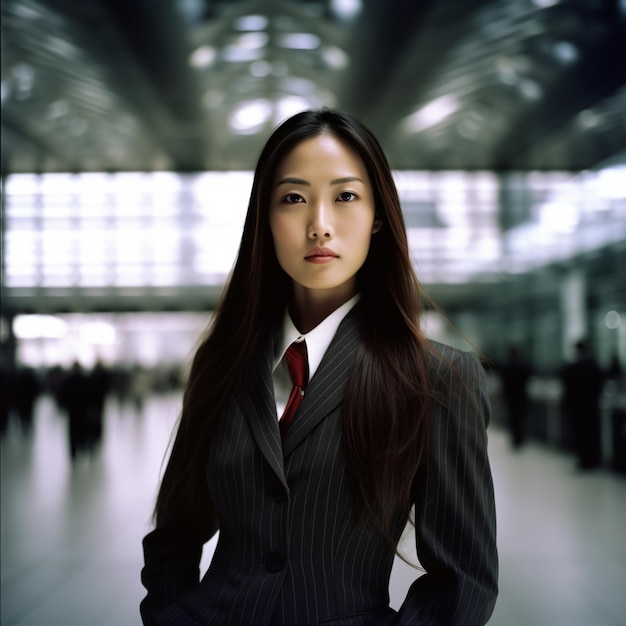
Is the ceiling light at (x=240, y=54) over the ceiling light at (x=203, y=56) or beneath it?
over

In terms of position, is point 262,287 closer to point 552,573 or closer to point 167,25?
point 552,573

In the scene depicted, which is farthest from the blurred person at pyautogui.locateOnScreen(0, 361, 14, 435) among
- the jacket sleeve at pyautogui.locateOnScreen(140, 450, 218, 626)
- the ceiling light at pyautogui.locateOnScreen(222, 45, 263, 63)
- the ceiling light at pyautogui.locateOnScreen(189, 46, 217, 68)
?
the jacket sleeve at pyautogui.locateOnScreen(140, 450, 218, 626)

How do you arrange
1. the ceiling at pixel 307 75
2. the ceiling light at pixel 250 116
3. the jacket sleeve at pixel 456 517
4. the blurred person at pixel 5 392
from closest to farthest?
the jacket sleeve at pixel 456 517 < the blurred person at pixel 5 392 < the ceiling at pixel 307 75 < the ceiling light at pixel 250 116

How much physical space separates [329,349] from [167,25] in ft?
25.1

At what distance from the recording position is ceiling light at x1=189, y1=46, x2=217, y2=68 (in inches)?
341

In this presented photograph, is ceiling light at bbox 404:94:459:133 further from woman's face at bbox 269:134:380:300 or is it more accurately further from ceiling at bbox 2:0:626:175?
woman's face at bbox 269:134:380:300

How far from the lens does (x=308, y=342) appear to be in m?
1.37

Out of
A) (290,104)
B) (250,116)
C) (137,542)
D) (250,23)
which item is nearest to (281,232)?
(137,542)

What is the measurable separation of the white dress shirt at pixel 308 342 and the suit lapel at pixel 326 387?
0.04m

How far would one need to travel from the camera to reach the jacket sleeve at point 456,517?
1132 mm

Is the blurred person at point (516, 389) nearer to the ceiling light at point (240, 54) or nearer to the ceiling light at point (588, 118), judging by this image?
the ceiling light at point (588, 118)

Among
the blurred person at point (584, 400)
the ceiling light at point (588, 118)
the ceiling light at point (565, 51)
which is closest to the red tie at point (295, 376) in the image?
the ceiling light at point (565, 51)

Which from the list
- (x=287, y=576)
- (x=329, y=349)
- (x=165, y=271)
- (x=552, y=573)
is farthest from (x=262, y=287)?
(x=165, y=271)

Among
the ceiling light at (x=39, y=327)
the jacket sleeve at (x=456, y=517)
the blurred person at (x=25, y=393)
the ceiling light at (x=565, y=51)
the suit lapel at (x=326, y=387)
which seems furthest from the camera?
the blurred person at (x=25, y=393)
